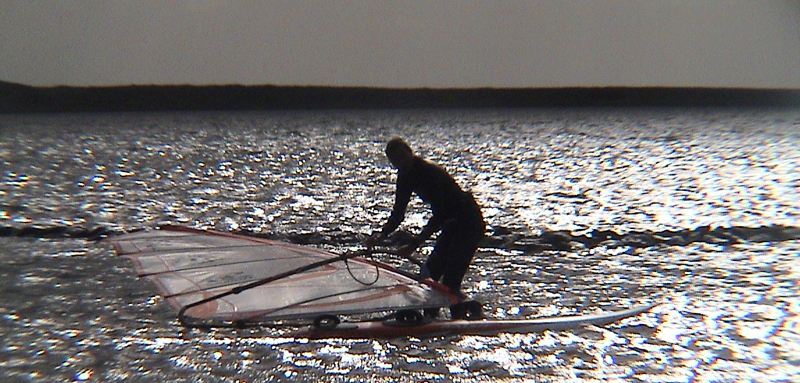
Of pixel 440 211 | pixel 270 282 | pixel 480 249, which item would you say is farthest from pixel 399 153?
pixel 480 249

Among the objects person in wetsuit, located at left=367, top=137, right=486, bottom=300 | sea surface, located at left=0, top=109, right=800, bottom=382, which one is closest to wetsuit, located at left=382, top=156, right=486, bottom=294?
person in wetsuit, located at left=367, top=137, right=486, bottom=300

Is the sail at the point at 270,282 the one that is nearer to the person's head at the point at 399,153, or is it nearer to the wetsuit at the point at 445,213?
the wetsuit at the point at 445,213

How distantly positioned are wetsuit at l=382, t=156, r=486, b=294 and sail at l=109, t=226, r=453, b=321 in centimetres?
23

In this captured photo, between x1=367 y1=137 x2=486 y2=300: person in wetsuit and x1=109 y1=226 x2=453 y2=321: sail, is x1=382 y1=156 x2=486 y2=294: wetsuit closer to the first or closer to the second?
x1=367 y1=137 x2=486 y2=300: person in wetsuit

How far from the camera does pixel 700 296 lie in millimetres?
5980

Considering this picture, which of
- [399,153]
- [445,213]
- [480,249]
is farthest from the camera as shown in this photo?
[480,249]

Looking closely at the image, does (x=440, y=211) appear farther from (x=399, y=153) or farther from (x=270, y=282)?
(x=270, y=282)

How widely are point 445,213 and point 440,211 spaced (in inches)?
1.3

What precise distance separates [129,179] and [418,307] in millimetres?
8721

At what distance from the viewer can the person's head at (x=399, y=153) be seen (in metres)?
4.99

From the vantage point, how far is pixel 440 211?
5.18 meters

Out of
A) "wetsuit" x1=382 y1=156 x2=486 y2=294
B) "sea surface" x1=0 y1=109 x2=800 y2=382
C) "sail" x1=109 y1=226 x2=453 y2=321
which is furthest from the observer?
"sail" x1=109 y1=226 x2=453 y2=321

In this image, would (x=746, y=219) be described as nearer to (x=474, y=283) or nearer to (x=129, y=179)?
(x=474, y=283)

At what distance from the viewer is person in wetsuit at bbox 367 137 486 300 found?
5.07 meters
